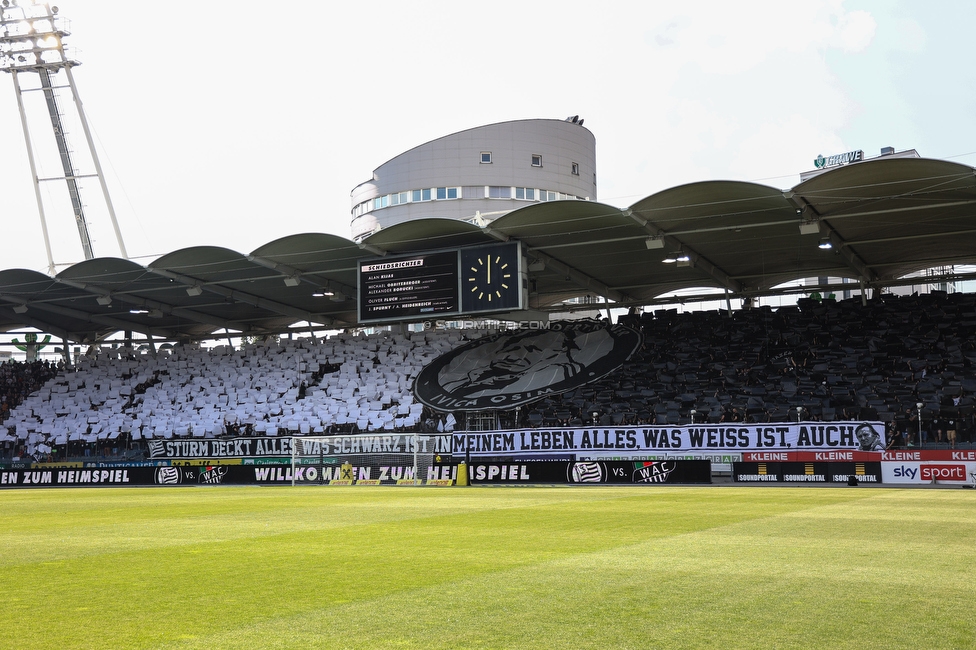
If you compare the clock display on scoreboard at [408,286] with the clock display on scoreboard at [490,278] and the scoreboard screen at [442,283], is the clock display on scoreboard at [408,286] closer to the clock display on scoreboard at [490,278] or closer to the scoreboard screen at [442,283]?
the scoreboard screen at [442,283]

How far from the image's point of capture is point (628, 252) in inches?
1612

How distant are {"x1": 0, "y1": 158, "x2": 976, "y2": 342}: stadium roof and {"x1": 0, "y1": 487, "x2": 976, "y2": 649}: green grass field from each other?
16.8m

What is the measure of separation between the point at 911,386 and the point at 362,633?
33.2 meters

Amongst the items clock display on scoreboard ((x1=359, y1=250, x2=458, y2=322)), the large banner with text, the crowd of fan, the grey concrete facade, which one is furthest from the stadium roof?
the grey concrete facade

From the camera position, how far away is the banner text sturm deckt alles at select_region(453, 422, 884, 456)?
31.9 m

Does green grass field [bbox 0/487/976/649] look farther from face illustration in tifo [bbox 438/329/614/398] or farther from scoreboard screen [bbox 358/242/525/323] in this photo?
face illustration in tifo [bbox 438/329/614/398]

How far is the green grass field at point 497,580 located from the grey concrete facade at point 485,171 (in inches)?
2137

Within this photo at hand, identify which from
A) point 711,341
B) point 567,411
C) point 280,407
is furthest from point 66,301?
point 711,341

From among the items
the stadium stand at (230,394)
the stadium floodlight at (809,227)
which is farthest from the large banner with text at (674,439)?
the stadium floodlight at (809,227)

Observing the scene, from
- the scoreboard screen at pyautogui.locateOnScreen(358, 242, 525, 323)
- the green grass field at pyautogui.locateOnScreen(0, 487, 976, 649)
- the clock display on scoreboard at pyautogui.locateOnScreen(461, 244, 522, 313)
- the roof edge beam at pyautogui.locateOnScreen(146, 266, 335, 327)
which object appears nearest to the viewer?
the green grass field at pyautogui.locateOnScreen(0, 487, 976, 649)

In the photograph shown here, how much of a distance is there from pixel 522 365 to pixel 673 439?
12270 millimetres

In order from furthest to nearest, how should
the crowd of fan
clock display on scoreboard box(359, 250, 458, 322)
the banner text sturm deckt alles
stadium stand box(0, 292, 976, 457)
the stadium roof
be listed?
clock display on scoreboard box(359, 250, 458, 322) → stadium stand box(0, 292, 976, 457) → the crowd of fan → the stadium roof → the banner text sturm deckt alles

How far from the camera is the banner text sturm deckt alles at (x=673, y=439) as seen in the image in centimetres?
3189

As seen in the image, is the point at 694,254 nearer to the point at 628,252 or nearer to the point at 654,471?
the point at 628,252
